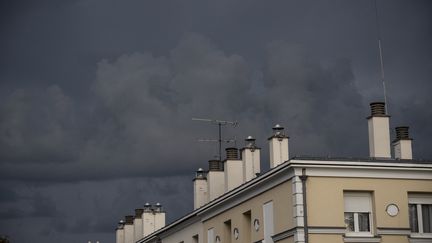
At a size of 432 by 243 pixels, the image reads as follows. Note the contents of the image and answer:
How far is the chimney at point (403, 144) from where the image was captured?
50.7m

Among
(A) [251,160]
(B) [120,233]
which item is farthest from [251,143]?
(B) [120,233]

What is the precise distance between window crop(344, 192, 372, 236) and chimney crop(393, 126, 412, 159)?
200 inches

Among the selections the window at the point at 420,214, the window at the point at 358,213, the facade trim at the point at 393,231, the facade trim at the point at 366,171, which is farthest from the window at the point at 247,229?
the window at the point at 420,214

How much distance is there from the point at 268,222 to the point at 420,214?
7204 mm

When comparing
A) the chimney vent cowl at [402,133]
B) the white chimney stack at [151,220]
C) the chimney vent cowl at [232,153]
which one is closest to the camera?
the chimney vent cowl at [402,133]

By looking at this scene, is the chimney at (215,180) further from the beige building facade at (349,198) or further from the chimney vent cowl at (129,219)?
the chimney vent cowl at (129,219)

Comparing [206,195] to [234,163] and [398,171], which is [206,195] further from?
[398,171]

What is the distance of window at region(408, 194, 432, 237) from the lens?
46938 mm

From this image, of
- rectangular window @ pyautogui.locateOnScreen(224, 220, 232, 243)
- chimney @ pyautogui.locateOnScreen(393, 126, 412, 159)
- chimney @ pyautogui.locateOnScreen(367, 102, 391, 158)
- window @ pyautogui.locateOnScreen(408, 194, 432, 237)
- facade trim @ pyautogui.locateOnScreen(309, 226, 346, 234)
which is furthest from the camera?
rectangular window @ pyautogui.locateOnScreen(224, 220, 232, 243)

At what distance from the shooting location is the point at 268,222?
49125 millimetres

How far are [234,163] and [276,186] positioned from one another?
459 inches

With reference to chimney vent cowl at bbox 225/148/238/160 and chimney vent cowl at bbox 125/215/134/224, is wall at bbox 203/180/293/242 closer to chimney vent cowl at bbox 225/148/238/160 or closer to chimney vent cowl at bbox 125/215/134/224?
chimney vent cowl at bbox 225/148/238/160

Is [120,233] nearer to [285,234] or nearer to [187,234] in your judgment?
[187,234]

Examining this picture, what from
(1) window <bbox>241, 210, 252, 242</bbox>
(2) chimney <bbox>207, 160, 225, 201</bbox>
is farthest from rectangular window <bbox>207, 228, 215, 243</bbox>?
(1) window <bbox>241, 210, 252, 242</bbox>
